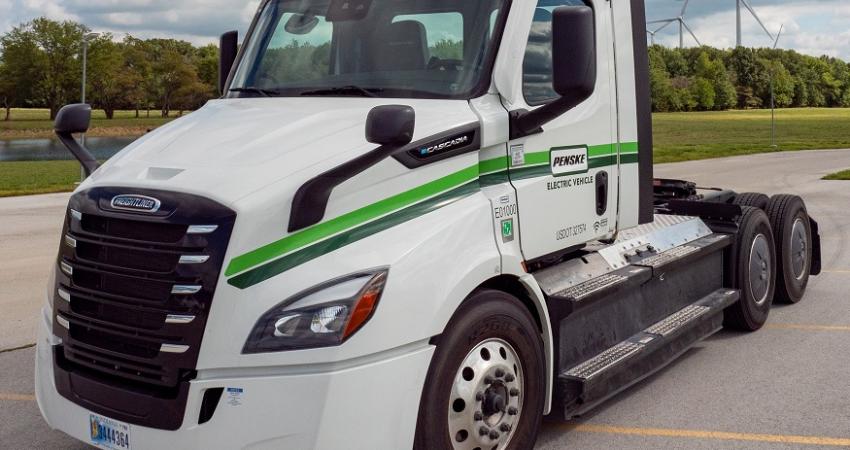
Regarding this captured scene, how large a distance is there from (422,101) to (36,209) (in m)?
18.1

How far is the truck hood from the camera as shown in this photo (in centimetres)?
389

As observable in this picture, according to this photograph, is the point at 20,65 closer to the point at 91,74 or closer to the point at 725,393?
the point at 91,74

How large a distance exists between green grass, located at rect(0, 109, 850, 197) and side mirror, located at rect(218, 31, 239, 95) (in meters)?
21.1

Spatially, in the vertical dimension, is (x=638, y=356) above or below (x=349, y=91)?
below

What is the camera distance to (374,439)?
3.71m

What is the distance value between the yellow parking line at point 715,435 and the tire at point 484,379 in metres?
0.78

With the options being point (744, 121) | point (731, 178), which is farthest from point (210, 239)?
point (744, 121)

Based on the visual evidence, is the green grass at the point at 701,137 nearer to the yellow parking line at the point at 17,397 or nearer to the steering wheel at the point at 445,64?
the yellow parking line at the point at 17,397

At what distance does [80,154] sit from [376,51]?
1.65m

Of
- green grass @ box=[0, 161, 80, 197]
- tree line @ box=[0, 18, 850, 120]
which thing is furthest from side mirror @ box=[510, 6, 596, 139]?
tree line @ box=[0, 18, 850, 120]

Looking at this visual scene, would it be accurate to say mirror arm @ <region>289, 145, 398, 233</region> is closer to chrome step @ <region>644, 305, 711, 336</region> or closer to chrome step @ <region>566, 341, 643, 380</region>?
chrome step @ <region>566, 341, 643, 380</region>

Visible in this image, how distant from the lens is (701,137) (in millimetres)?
72875

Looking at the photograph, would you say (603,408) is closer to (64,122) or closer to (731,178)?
(64,122)

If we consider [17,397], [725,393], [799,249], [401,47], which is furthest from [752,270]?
[17,397]
